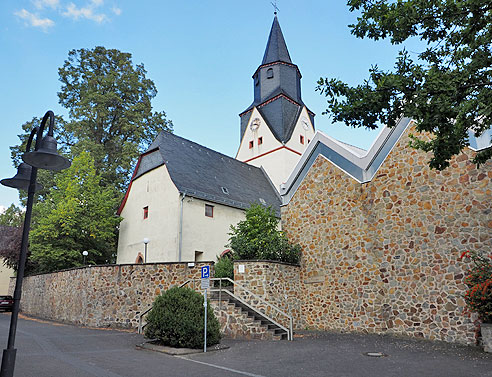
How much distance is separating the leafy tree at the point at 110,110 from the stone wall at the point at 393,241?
17.9 meters

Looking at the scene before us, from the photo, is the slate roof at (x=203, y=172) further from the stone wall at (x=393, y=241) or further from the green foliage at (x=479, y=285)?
the green foliage at (x=479, y=285)

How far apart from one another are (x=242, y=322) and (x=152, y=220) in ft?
40.4

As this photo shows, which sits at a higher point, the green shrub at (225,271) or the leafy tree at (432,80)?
the leafy tree at (432,80)

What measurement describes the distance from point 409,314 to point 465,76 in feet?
25.6

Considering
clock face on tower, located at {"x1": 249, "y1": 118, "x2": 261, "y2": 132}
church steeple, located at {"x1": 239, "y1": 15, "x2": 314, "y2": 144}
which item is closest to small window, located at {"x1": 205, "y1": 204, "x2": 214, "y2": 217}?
church steeple, located at {"x1": 239, "y1": 15, "x2": 314, "y2": 144}

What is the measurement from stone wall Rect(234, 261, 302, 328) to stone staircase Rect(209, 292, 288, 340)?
2.02 ft

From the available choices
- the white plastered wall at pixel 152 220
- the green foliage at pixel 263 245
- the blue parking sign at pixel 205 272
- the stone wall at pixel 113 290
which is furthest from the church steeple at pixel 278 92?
the blue parking sign at pixel 205 272

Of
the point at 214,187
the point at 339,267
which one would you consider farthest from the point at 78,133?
the point at 339,267

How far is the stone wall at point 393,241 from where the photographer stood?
11.1 meters

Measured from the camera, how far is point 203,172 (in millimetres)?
26172

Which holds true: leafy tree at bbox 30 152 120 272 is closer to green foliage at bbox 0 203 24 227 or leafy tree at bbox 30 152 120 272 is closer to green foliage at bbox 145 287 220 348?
green foliage at bbox 145 287 220 348

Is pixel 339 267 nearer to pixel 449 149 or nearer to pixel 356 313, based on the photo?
pixel 356 313

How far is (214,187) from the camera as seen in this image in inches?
993

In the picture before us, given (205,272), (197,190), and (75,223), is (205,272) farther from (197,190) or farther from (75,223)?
(75,223)
